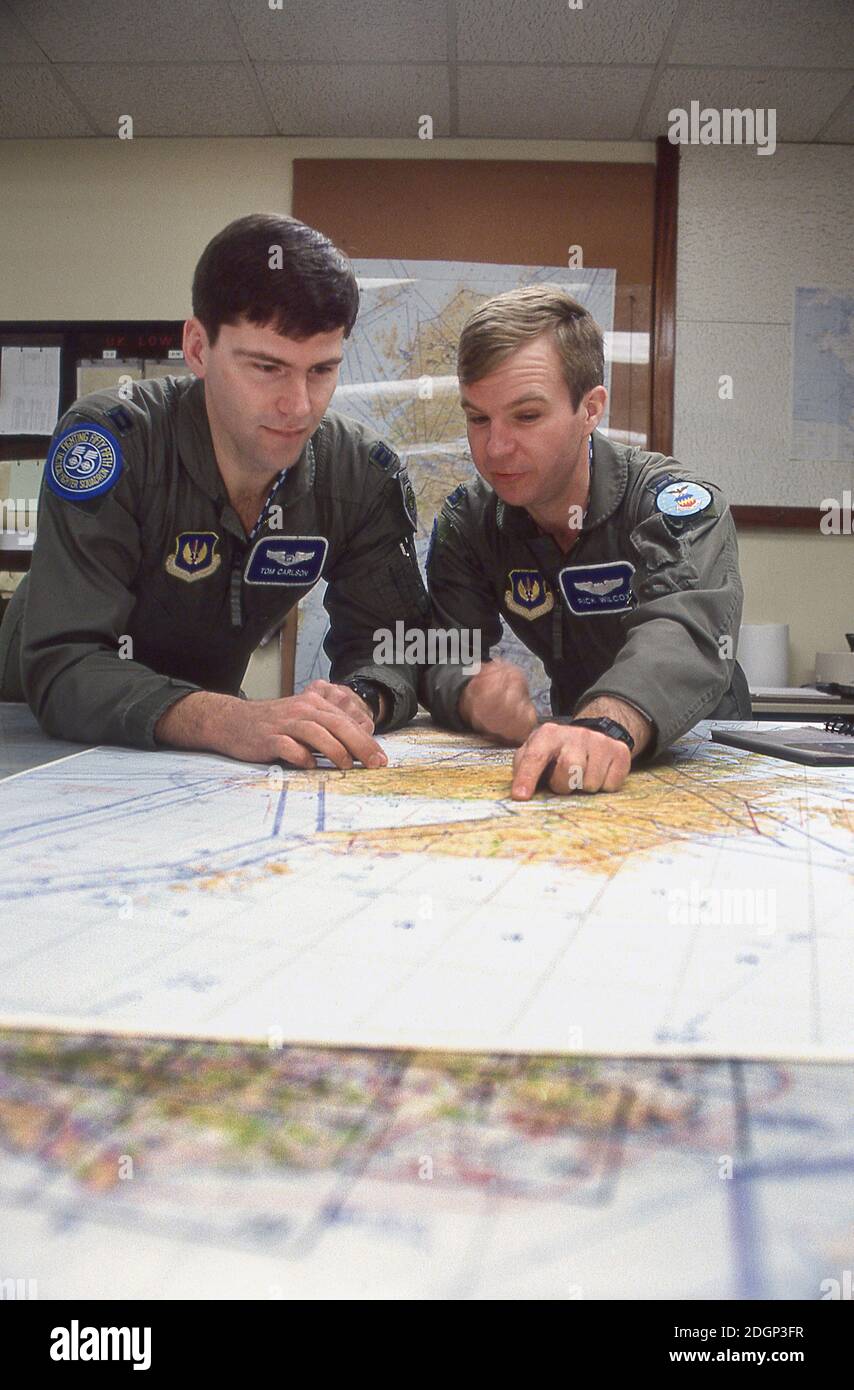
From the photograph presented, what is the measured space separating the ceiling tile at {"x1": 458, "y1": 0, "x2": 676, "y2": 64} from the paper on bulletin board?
128 cm

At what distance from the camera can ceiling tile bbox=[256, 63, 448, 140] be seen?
2301 millimetres

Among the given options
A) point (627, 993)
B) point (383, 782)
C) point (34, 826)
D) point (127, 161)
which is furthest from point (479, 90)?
point (627, 993)

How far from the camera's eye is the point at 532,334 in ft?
4.02

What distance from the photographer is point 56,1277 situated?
0.70ft

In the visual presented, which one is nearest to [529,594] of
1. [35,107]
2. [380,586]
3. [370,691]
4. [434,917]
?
[380,586]

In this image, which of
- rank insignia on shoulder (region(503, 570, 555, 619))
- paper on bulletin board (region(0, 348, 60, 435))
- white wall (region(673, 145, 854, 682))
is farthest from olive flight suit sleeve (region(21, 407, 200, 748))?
white wall (region(673, 145, 854, 682))

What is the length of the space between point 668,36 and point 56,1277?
2575mm

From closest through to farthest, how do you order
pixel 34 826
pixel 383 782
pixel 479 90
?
1. pixel 34 826
2. pixel 383 782
3. pixel 479 90

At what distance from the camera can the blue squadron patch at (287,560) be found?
1.22m

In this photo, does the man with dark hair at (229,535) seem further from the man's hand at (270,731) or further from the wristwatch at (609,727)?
the wristwatch at (609,727)

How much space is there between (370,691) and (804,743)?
47cm

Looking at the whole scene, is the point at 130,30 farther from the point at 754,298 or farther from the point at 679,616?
the point at 679,616

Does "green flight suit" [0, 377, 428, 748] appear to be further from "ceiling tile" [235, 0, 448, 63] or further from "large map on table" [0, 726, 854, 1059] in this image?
"ceiling tile" [235, 0, 448, 63]

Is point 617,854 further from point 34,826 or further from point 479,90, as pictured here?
point 479,90
